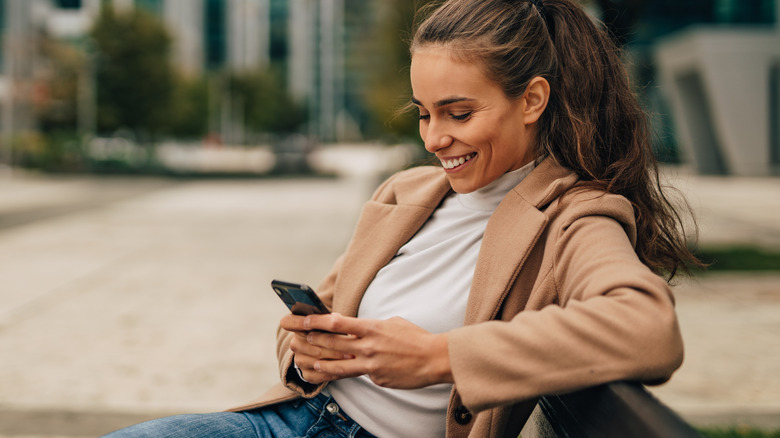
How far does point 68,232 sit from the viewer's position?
11562 millimetres

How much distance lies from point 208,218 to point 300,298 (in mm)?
12640

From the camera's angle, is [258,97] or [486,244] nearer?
[486,244]

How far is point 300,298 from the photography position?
4.88 feet

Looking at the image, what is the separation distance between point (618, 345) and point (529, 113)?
2.05 feet

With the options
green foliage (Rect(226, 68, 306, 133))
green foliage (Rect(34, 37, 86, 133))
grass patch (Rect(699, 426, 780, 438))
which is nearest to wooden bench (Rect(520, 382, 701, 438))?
grass patch (Rect(699, 426, 780, 438))

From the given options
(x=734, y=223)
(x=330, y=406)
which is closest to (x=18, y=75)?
(x=734, y=223)

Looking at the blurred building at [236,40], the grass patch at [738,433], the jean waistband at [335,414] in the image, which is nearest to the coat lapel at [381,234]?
the jean waistband at [335,414]

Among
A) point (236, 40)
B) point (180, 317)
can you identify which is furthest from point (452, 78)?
point (236, 40)

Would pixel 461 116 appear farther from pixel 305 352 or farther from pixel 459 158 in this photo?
pixel 305 352

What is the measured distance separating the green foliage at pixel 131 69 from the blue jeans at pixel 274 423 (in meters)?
29.7

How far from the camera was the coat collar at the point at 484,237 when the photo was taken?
161 cm

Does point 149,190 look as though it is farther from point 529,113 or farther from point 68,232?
point 529,113

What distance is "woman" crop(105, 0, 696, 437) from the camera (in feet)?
4.52

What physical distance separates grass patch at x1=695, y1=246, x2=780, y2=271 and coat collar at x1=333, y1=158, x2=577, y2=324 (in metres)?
6.74
